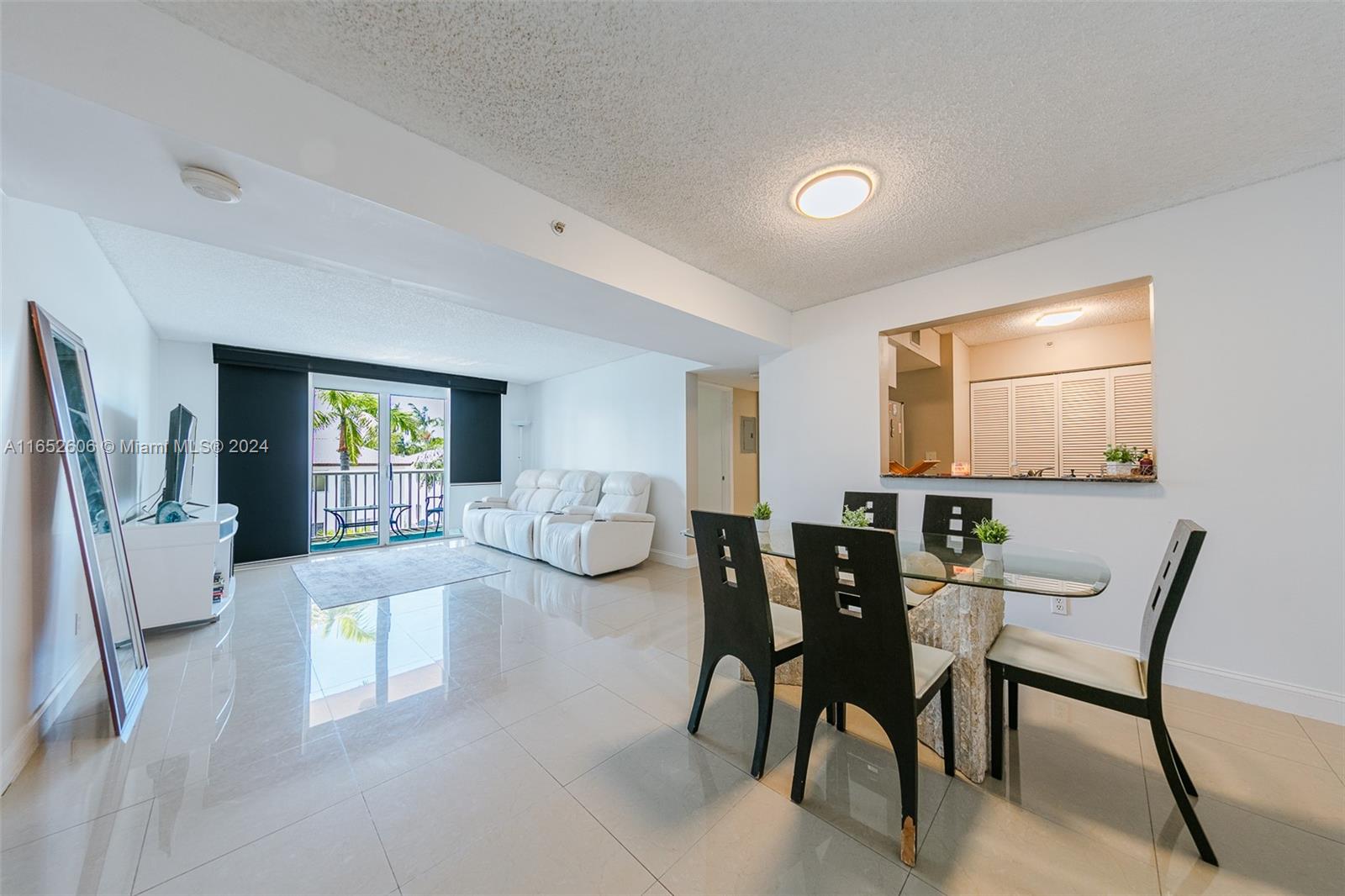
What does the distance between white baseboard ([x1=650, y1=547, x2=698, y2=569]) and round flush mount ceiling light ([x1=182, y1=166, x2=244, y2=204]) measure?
4658 millimetres

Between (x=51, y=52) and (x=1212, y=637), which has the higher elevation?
(x=51, y=52)

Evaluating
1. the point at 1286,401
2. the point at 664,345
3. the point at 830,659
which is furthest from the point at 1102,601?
the point at 664,345


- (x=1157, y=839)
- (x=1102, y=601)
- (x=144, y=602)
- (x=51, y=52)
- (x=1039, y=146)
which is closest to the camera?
(x=51, y=52)

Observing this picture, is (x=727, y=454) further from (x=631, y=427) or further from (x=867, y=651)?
(x=867, y=651)

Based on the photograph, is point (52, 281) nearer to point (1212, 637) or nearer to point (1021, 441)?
point (1212, 637)

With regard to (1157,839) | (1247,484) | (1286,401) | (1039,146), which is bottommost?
(1157,839)

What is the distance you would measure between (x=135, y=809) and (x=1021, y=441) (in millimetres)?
6729

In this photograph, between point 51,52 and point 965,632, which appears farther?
point 965,632

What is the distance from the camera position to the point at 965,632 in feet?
5.96

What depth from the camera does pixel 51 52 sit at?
126cm

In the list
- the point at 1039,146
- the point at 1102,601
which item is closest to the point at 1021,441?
the point at 1102,601

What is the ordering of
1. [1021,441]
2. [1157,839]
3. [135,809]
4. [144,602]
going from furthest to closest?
[1021,441] < [144,602] < [135,809] < [1157,839]

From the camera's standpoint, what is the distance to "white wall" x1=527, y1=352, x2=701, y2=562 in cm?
546

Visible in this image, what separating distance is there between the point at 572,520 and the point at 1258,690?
5.04m
